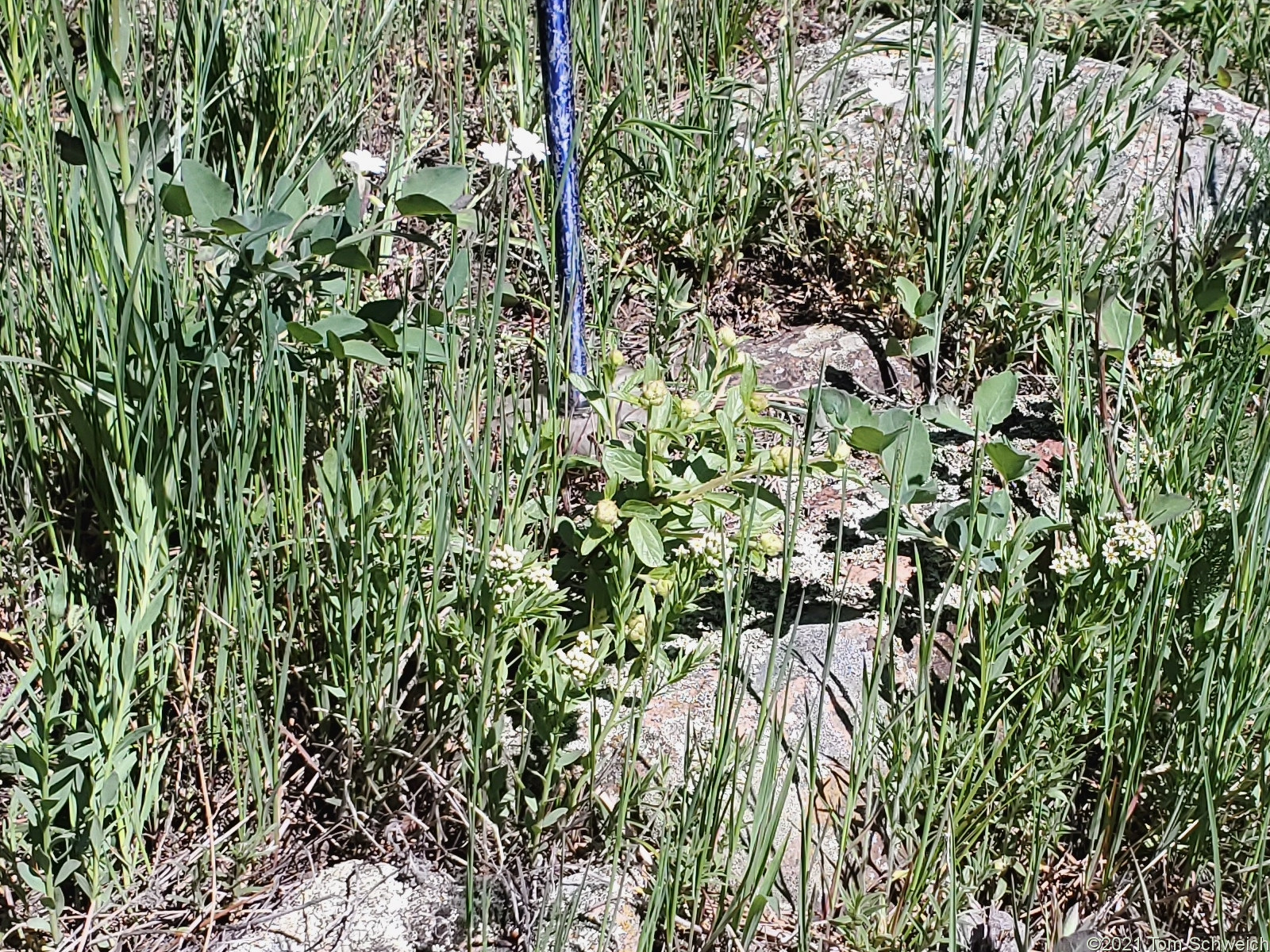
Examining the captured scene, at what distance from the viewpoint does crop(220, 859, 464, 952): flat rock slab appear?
1.56 meters

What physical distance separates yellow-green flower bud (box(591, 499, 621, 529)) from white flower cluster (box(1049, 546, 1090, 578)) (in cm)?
60

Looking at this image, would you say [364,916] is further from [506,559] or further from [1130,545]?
[1130,545]

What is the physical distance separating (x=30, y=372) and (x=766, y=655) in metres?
1.18

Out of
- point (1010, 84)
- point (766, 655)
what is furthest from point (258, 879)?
point (1010, 84)

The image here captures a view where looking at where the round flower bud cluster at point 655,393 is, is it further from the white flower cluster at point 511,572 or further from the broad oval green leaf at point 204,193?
the broad oval green leaf at point 204,193

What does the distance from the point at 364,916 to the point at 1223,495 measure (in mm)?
1329

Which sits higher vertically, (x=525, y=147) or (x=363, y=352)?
(x=525, y=147)

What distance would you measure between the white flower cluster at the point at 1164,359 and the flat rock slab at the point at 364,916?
4.55 feet

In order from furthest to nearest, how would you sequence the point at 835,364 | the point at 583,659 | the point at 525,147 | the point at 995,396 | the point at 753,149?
1. the point at 753,149
2. the point at 835,364
3. the point at 525,147
4. the point at 995,396
5. the point at 583,659

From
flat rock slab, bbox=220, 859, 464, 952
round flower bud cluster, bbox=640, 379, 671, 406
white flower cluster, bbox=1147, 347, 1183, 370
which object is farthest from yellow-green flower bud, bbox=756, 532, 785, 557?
white flower cluster, bbox=1147, 347, 1183, 370

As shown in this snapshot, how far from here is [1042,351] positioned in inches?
97.0

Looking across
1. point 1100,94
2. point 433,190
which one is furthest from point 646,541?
point 1100,94

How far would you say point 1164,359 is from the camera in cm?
204

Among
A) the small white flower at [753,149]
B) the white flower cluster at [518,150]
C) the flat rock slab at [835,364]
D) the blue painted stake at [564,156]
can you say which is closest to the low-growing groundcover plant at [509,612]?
the blue painted stake at [564,156]
